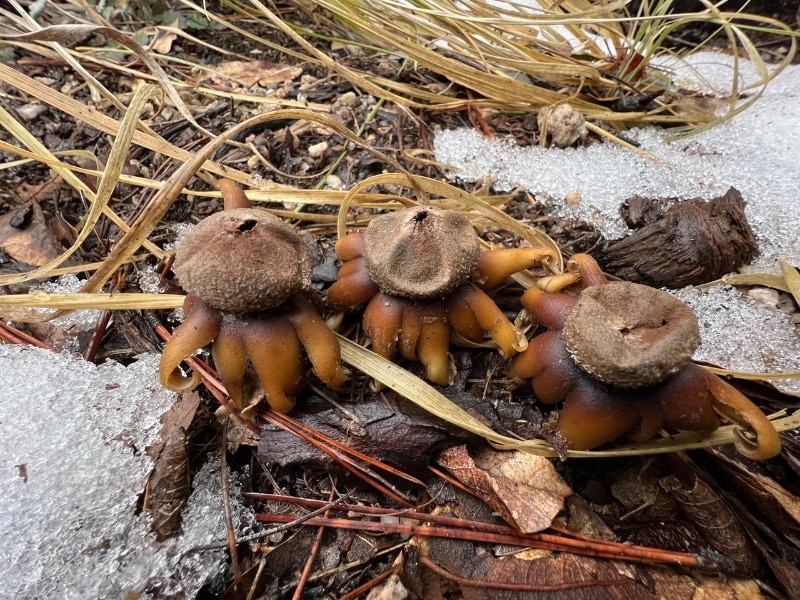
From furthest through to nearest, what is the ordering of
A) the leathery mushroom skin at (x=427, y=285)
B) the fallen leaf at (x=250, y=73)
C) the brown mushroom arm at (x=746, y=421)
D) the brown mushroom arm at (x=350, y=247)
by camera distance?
the fallen leaf at (x=250, y=73), the brown mushroom arm at (x=350, y=247), the leathery mushroom skin at (x=427, y=285), the brown mushroom arm at (x=746, y=421)

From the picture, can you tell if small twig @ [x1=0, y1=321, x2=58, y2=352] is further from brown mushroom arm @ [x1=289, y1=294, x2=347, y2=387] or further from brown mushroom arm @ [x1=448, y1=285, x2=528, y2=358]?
brown mushroom arm @ [x1=448, y1=285, x2=528, y2=358]

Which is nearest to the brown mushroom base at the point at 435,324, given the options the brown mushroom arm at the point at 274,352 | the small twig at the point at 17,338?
the brown mushroom arm at the point at 274,352

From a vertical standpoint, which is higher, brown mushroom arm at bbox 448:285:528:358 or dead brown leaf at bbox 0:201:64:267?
brown mushroom arm at bbox 448:285:528:358

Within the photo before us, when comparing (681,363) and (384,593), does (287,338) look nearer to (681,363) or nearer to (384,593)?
(384,593)

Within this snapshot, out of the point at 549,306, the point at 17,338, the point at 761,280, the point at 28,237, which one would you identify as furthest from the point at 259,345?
the point at 761,280

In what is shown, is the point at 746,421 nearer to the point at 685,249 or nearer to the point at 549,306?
the point at 549,306

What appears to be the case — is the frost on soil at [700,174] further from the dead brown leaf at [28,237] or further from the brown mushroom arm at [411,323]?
the dead brown leaf at [28,237]

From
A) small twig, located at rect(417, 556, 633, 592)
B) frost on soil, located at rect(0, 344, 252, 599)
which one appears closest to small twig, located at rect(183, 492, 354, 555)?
frost on soil, located at rect(0, 344, 252, 599)
